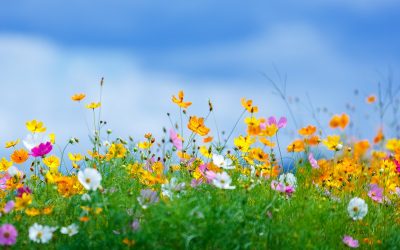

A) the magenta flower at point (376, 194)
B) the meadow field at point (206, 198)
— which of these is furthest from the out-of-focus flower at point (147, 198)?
the magenta flower at point (376, 194)

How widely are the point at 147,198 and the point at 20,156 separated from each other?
1.25 meters

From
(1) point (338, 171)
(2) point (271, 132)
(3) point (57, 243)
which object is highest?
(2) point (271, 132)

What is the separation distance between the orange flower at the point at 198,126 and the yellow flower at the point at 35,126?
953 millimetres

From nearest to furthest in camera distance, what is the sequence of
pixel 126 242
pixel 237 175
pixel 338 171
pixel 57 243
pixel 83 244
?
pixel 126 242
pixel 83 244
pixel 57 243
pixel 237 175
pixel 338 171

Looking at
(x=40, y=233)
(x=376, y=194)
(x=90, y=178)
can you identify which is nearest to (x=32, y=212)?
(x=40, y=233)

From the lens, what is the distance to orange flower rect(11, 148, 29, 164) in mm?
3859

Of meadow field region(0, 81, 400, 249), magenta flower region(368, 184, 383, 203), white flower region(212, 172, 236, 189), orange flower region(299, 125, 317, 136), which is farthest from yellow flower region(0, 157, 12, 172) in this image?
magenta flower region(368, 184, 383, 203)

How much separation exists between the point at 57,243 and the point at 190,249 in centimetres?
66

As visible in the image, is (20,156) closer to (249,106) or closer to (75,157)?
(75,157)

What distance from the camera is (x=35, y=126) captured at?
157 inches

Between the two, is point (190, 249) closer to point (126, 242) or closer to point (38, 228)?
point (126, 242)

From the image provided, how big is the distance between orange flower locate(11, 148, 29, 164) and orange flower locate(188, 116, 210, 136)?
3.29ft

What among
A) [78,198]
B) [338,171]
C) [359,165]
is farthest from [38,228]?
[359,165]

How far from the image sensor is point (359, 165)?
453 cm
